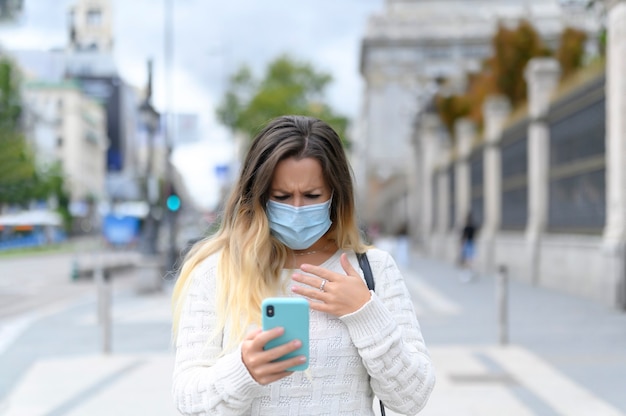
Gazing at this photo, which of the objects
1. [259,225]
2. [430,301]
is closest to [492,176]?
[430,301]

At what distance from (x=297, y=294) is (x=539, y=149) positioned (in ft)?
59.7

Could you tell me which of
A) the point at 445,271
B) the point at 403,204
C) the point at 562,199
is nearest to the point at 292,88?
the point at 403,204

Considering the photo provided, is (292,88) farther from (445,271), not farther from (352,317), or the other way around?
(352,317)

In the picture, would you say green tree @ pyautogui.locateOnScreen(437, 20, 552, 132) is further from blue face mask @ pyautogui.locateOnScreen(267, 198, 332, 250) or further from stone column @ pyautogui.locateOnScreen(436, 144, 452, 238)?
blue face mask @ pyautogui.locateOnScreen(267, 198, 332, 250)

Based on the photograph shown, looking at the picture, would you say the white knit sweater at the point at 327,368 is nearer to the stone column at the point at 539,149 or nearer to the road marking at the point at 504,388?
the road marking at the point at 504,388

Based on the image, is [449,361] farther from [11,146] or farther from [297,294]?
[11,146]

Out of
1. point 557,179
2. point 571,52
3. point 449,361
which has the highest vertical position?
point 571,52

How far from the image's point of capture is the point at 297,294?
2.44 m

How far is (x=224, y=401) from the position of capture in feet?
7.58

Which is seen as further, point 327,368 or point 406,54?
point 406,54

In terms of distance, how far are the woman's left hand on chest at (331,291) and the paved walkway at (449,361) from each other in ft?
15.5

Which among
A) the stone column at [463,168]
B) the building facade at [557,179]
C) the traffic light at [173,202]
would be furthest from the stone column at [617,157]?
the traffic light at [173,202]

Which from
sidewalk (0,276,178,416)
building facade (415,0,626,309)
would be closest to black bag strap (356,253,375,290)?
sidewalk (0,276,178,416)

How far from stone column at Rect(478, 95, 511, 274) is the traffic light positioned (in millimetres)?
9340
